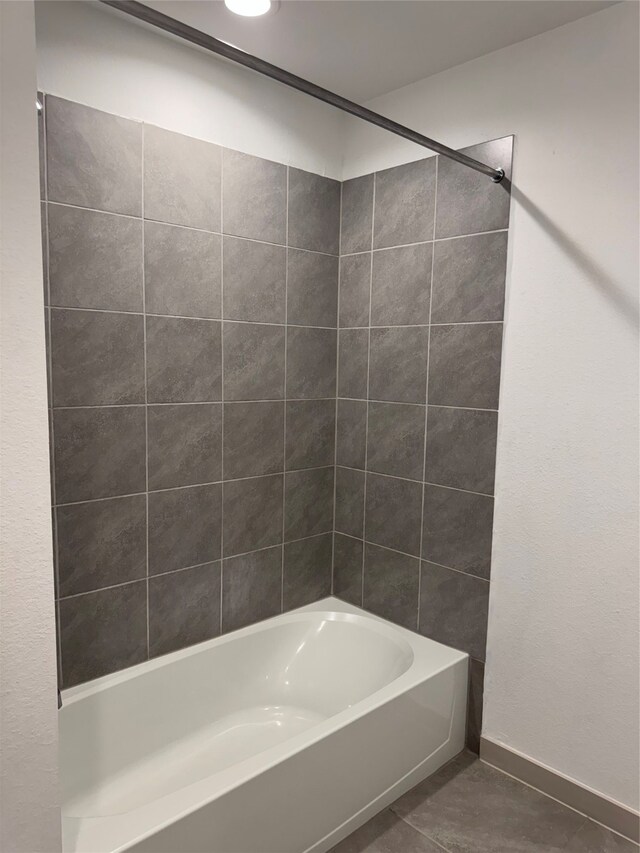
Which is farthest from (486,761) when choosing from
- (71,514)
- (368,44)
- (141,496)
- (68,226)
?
(368,44)

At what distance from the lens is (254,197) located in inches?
93.0

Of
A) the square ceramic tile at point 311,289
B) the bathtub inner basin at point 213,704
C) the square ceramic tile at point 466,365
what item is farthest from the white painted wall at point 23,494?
the square ceramic tile at point 466,365

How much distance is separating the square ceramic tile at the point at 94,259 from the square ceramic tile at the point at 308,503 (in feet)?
3.39

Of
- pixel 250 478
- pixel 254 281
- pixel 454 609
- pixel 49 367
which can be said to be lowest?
pixel 454 609

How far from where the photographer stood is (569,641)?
207 cm

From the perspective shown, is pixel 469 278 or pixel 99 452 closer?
pixel 99 452

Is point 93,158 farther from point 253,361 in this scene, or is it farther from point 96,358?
point 253,361

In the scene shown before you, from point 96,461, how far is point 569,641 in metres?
1.73

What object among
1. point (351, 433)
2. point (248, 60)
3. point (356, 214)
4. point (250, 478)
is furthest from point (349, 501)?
point (248, 60)

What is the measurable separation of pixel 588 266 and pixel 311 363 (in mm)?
1181

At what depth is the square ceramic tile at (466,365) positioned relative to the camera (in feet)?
7.26

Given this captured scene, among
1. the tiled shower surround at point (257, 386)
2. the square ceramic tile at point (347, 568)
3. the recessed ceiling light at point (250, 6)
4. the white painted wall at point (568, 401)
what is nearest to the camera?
the recessed ceiling light at point (250, 6)

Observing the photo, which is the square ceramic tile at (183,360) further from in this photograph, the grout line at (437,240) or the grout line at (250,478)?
the grout line at (437,240)

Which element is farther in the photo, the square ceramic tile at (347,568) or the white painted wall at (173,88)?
the square ceramic tile at (347,568)
